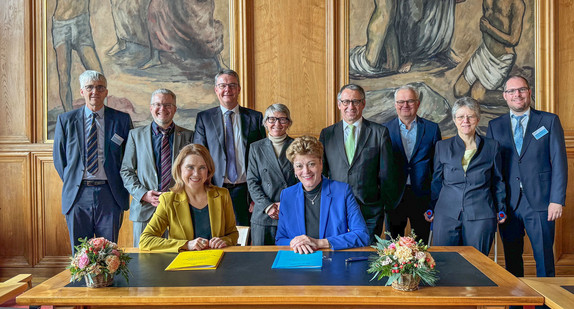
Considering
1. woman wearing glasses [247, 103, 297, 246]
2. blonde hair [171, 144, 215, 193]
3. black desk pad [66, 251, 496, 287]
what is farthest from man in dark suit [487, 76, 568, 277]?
blonde hair [171, 144, 215, 193]

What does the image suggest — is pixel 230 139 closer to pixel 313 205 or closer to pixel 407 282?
pixel 313 205

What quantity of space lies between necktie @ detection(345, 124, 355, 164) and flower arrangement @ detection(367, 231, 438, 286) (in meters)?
1.80

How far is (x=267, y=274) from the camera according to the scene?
2.27 metres

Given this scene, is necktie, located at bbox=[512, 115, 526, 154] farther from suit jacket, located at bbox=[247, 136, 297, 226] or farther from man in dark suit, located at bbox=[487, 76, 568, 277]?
suit jacket, located at bbox=[247, 136, 297, 226]

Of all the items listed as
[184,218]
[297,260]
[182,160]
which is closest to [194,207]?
[184,218]

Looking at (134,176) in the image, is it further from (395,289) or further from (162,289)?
(395,289)

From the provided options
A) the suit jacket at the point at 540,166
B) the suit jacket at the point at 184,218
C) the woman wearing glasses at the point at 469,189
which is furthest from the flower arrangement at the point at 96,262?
the suit jacket at the point at 540,166

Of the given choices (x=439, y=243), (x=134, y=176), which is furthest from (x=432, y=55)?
(x=134, y=176)

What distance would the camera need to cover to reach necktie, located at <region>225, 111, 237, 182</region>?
4.09 m

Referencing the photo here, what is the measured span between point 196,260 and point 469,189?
213 centimetres

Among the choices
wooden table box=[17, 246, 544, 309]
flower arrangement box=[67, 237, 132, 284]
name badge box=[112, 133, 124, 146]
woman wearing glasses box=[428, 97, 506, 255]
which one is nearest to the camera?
wooden table box=[17, 246, 544, 309]

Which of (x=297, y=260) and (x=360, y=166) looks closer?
(x=297, y=260)

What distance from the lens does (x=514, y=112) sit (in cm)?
410

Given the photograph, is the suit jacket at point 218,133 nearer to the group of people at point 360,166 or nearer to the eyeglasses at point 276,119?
the group of people at point 360,166
